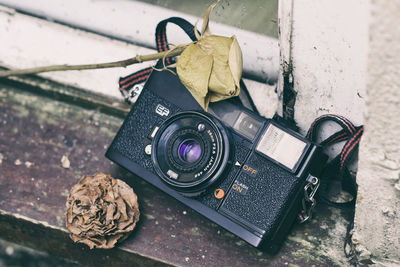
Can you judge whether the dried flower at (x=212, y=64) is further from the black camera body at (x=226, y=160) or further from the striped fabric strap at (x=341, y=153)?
the striped fabric strap at (x=341, y=153)

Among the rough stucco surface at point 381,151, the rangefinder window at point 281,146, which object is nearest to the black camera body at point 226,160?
the rangefinder window at point 281,146

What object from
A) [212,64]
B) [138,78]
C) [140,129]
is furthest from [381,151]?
[138,78]

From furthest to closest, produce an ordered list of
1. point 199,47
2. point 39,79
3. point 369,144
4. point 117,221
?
point 39,79
point 117,221
point 199,47
point 369,144

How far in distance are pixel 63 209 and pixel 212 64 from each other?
55cm

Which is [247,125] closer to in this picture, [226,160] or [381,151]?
[226,160]

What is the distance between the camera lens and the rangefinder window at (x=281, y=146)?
89 cm

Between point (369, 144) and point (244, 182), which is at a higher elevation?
point (369, 144)

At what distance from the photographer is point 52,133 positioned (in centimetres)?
121

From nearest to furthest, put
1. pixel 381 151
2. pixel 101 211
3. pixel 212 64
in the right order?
pixel 381 151 < pixel 212 64 < pixel 101 211

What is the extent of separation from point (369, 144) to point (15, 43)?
101 cm

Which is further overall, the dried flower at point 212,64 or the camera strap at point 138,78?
the camera strap at point 138,78

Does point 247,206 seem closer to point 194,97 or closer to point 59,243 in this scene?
point 194,97

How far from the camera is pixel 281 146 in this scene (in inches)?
35.5

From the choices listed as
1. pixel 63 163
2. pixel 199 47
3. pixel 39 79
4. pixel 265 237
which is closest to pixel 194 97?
pixel 199 47
